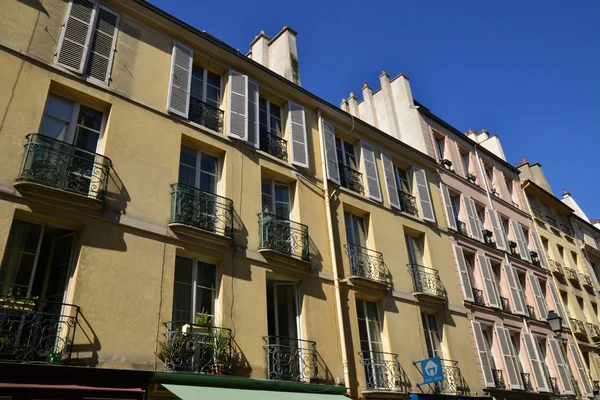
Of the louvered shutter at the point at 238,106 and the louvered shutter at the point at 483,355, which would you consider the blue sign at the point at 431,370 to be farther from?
the louvered shutter at the point at 238,106

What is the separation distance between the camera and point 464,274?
13695 mm

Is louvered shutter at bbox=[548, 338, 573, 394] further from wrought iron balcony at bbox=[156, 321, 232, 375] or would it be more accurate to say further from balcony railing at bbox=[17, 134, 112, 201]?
balcony railing at bbox=[17, 134, 112, 201]

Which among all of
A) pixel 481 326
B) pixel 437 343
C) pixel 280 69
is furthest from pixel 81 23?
pixel 481 326

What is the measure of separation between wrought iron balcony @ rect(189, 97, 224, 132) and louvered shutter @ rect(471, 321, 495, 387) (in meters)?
8.78

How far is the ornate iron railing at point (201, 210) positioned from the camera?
318 inches

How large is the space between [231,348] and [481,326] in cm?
862

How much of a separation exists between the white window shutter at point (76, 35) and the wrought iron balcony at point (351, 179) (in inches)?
256

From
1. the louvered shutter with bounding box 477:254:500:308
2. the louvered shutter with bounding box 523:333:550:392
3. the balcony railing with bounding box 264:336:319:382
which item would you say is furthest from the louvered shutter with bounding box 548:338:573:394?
the balcony railing with bounding box 264:336:319:382

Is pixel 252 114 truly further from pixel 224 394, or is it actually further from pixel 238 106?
pixel 224 394

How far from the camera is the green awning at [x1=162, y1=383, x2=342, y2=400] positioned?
636cm

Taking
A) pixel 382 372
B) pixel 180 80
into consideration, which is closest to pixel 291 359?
pixel 382 372

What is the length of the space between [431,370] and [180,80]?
7973 mm

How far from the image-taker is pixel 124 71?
8.70 meters

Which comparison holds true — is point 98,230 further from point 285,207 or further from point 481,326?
point 481,326
